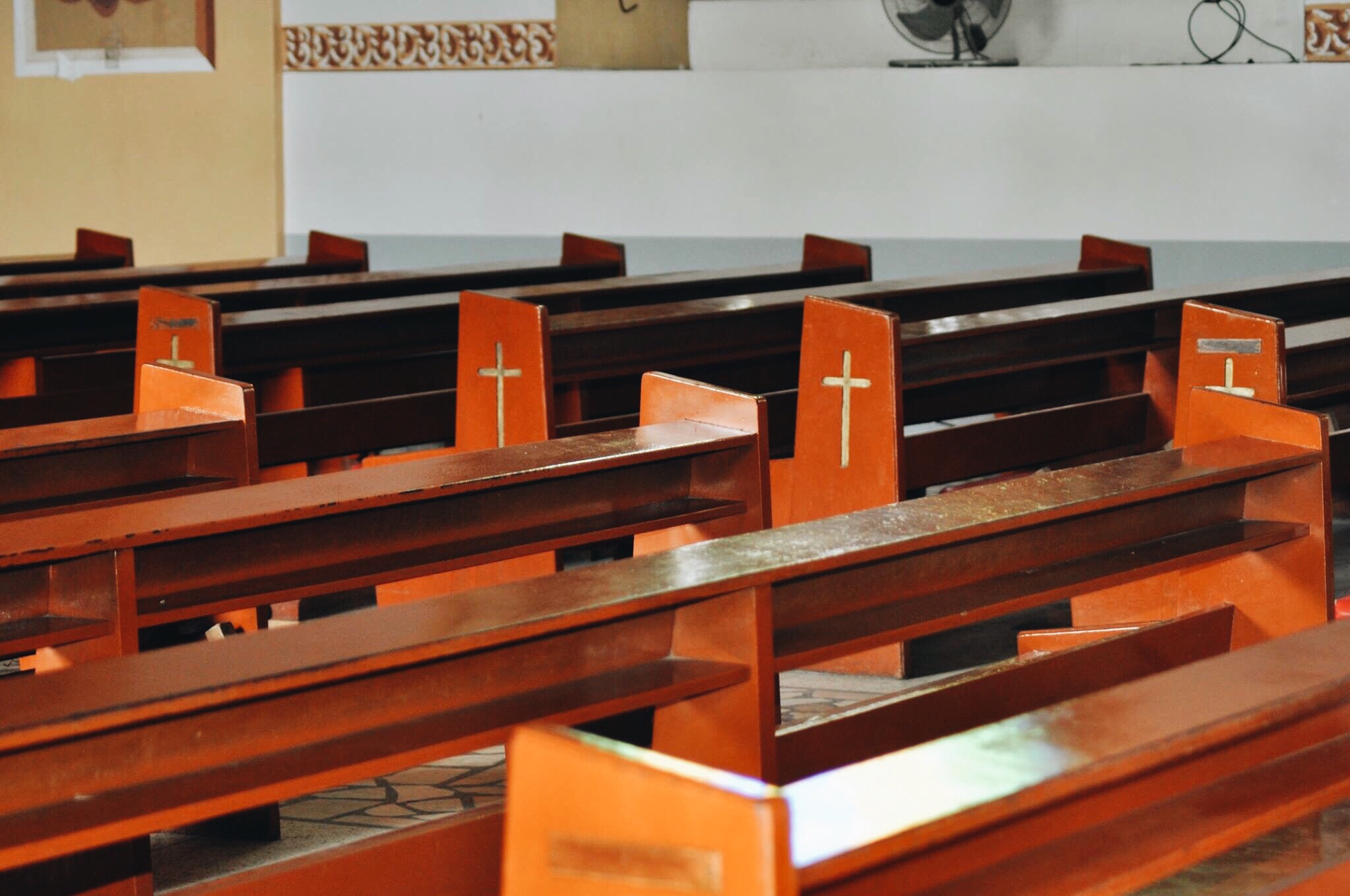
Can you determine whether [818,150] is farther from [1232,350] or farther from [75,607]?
[75,607]

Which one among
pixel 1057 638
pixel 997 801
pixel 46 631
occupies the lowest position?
pixel 1057 638

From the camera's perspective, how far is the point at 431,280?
227 inches

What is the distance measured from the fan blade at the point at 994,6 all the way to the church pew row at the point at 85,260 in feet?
13.2

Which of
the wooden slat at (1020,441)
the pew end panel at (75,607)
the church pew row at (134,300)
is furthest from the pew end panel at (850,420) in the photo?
the church pew row at (134,300)

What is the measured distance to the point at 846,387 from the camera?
366 centimetres

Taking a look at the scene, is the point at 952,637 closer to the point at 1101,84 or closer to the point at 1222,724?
the point at 1222,724

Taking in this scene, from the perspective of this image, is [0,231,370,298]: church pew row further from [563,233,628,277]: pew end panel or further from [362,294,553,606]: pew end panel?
[362,294,553,606]: pew end panel

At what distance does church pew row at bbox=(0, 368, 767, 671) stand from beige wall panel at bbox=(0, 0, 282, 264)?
21.2 ft

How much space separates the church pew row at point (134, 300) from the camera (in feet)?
15.5

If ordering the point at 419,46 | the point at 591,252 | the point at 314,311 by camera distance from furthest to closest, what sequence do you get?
the point at 419,46 < the point at 591,252 < the point at 314,311

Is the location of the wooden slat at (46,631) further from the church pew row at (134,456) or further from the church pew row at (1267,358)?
the church pew row at (1267,358)

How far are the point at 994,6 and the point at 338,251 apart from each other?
10.8ft

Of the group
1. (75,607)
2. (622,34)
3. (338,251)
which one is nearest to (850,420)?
(75,607)

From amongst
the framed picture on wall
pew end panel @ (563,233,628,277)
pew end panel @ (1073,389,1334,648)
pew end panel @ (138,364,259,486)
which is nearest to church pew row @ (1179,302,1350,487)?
pew end panel @ (1073,389,1334,648)
